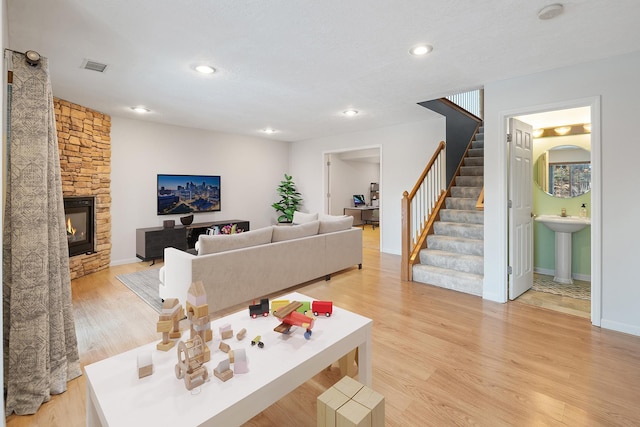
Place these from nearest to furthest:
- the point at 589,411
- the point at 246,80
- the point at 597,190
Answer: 1. the point at 589,411
2. the point at 597,190
3. the point at 246,80

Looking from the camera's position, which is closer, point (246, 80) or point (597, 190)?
point (597, 190)

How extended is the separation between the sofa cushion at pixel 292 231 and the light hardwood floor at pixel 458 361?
74 centimetres

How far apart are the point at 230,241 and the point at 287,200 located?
4.42m

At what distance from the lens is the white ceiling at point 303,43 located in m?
2.07

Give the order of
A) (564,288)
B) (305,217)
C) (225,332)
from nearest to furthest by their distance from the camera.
Result: (225,332) → (564,288) → (305,217)

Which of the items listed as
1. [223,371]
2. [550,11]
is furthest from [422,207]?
[223,371]

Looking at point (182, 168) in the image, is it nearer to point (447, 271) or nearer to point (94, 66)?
point (94, 66)

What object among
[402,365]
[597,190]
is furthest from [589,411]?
[597,190]

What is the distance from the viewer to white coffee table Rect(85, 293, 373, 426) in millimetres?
1064

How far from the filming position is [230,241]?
10.3 feet

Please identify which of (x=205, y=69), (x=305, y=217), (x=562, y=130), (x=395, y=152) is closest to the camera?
(x=205, y=69)

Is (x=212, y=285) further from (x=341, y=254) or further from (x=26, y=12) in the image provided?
(x=26, y=12)

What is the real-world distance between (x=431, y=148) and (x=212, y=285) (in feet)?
14.2

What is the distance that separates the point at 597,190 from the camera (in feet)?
9.30
